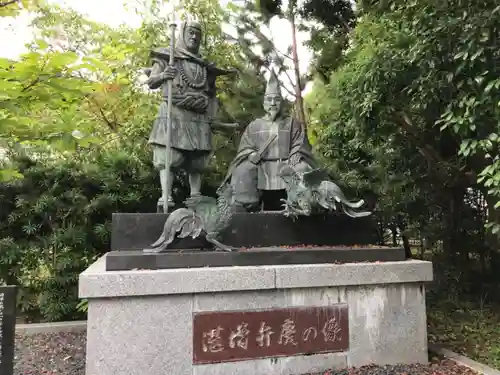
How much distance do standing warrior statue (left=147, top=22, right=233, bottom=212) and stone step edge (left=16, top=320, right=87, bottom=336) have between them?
220 centimetres

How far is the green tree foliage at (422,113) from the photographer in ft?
13.1

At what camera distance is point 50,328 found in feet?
18.0

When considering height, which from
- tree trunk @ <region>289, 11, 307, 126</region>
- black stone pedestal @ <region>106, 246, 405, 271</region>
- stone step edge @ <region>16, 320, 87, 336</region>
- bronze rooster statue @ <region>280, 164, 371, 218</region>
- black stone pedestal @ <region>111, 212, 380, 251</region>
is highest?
tree trunk @ <region>289, 11, 307, 126</region>

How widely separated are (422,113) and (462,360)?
3.38 meters

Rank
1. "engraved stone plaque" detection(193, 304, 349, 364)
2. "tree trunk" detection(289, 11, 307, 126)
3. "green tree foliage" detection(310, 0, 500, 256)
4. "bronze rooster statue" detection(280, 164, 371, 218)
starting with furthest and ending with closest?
"tree trunk" detection(289, 11, 307, 126) → "bronze rooster statue" detection(280, 164, 371, 218) → "green tree foliage" detection(310, 0, 500, 256) → "engraved stone plaque" detection(193, 304, 349, 364)

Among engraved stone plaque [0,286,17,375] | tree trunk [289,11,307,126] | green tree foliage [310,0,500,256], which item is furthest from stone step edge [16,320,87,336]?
tree trunk [289,11,307,126]

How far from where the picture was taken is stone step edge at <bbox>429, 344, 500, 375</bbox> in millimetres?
3926

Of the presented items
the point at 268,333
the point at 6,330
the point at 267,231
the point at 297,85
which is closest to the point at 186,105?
the point at 267,231

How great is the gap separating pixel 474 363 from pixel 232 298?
7.94ft

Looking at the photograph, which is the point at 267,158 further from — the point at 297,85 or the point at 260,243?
the point at 297,85

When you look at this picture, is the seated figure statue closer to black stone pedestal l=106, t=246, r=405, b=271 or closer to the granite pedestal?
black stone pedestal l=106, t=246, r=405, b=271

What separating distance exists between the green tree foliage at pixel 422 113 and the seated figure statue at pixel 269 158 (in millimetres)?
1009

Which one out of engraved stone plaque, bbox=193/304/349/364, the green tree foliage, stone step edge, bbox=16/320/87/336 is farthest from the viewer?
stone step edge, bbox=16/320/87/336

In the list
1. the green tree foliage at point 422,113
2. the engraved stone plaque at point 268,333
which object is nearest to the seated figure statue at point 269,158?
the green tree foliage at point 422,113
